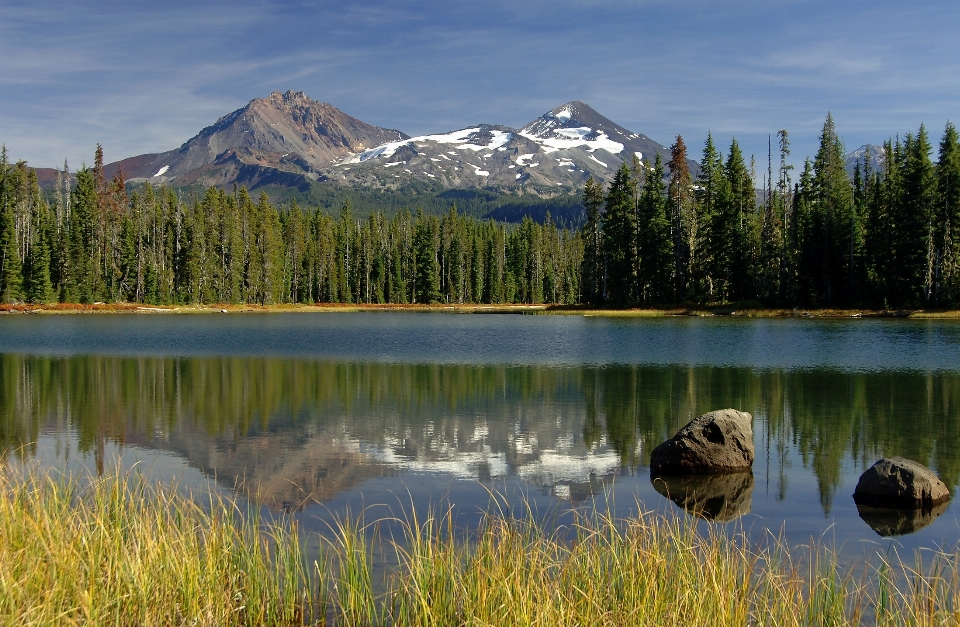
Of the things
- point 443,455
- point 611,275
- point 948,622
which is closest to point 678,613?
point 948,622

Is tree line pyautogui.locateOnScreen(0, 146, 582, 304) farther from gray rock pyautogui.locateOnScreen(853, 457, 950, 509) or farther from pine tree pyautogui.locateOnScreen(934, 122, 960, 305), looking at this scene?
gray rock pyautogui.locateOnScreen(853, 457, 950, 509)

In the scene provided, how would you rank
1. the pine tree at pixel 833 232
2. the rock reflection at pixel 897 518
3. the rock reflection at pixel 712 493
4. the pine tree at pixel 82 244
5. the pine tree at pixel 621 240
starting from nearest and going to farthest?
1. the rock reflection at pixel 897 518
2. the rock reflection at pixel 712 493
3. the pine tree at pixel 833 232
4. the pine tree at pixel 621 240
5. the pine tree at pixel 82 244

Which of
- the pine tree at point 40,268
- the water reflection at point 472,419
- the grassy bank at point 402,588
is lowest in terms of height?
the water reflection at point 472,419

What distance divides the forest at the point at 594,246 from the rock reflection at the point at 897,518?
57724 millimetres

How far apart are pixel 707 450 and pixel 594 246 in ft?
226

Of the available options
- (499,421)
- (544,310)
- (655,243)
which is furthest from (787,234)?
(499,421)

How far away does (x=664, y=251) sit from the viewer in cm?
7362

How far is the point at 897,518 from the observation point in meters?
11.0

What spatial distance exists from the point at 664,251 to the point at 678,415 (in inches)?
2199

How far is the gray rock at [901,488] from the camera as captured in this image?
11.5 meters

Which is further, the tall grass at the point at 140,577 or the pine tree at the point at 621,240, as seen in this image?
the pine tree at the point at 621,240

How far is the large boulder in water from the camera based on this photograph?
1389 cm

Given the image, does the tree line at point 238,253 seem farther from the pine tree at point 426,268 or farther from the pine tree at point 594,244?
the pine tree at point 594,244

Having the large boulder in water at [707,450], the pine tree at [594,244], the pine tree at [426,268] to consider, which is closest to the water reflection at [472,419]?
the large boulder in water at [707,450]
